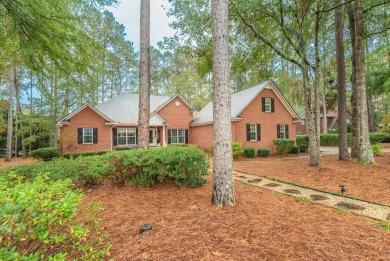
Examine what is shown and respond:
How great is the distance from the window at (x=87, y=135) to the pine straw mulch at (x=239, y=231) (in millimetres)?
13436

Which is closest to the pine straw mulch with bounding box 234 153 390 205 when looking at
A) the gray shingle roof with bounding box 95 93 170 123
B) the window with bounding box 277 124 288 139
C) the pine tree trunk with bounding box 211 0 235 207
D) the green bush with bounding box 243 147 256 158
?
the pine tree trunk with bounding box 211 0 235 207

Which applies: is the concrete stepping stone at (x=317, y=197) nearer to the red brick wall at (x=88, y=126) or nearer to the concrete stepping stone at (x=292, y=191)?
the concrete stepping stone at (x=292, y=191)

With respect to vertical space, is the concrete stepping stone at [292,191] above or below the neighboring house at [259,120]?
below

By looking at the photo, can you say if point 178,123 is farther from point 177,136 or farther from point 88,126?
point 88,126

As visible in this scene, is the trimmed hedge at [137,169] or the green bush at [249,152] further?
the green bush at [249,152]

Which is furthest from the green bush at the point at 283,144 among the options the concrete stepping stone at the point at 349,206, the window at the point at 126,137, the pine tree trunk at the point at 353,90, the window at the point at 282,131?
the window at the point at 126,137

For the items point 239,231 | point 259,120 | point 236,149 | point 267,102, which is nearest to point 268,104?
point 267,102

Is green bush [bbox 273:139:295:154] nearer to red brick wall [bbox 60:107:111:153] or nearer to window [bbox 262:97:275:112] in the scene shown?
window [bbox 262:97:275:112]

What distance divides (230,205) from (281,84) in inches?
984

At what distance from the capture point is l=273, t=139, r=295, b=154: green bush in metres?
16.2

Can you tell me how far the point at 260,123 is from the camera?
54.9 ft

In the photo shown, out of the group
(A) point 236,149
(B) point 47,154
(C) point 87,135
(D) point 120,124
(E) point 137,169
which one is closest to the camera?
(E) point 137,169

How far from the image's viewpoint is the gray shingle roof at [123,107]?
1759cm

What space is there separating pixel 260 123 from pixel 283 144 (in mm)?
2580
